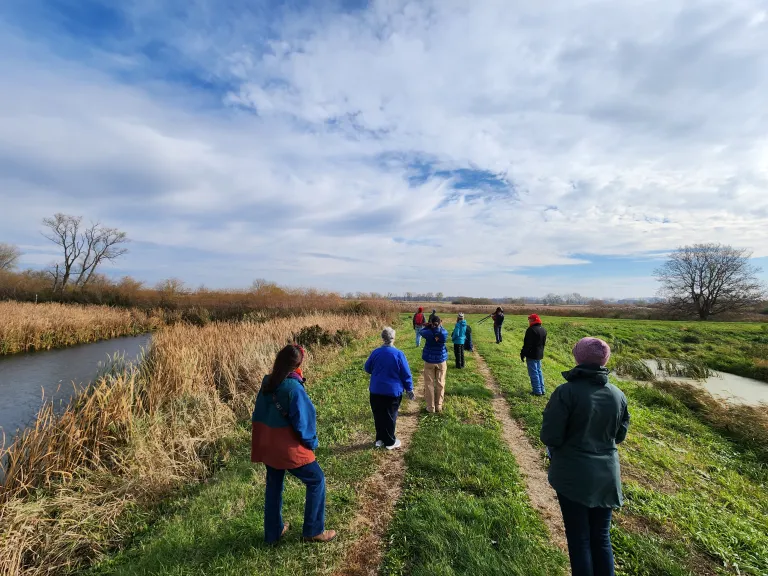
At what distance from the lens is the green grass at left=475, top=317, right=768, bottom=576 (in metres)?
3.44

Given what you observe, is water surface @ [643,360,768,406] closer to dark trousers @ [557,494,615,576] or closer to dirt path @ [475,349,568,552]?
dirt path @ [475,349,568,552]

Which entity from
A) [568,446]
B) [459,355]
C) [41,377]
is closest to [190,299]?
[41,377]

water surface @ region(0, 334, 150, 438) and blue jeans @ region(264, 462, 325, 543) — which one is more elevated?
blue jeans @ region(264, 462, 325, 543)

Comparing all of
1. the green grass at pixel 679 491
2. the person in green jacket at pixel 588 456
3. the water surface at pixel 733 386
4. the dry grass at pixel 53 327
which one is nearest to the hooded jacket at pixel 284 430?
the person in green jacket at pixel 588 456

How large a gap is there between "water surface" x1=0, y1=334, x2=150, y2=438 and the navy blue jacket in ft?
20.6

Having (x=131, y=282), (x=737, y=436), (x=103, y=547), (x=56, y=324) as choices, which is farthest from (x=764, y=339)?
(x=131, y=282)

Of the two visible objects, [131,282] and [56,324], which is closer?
[56,324]

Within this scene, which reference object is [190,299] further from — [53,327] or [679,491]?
[679,491]

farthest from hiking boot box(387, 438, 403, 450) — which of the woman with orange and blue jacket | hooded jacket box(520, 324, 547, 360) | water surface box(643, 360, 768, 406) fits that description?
water surface box(643, 360, 768, 406)

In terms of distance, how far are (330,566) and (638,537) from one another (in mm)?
3265

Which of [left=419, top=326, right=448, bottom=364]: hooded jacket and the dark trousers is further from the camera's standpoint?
[left=419, top=326, right=448, bottom=364]: hooded jacket

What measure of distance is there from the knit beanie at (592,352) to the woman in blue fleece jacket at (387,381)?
2.84 meters

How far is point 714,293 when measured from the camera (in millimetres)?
43000

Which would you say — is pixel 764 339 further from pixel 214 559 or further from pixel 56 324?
pixel 56 324
